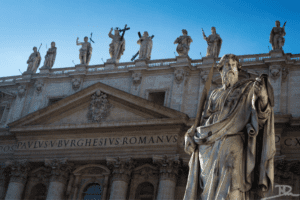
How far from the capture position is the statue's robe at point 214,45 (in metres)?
23.7

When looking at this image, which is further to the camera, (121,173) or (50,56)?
(50,56)

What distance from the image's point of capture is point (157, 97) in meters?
24.5

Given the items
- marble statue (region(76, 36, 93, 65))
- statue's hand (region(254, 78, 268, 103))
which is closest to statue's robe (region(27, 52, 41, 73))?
marble statue (region(76, 36, 93, 65))

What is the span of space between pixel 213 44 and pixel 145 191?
316 inches

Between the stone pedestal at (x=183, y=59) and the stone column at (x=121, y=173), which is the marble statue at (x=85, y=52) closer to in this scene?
the stone pedestal at (x=183, y=59)

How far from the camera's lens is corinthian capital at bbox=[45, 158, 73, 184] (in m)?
22.9

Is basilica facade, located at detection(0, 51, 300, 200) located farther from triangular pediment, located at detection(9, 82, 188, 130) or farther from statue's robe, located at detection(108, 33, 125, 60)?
statue's robe, located at detection(108, 33, 125, 60)

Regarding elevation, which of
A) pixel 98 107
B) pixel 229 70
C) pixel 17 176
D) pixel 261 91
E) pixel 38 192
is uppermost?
pixel 98 107

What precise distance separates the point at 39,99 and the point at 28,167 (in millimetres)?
4301

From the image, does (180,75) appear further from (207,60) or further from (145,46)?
(145,46)

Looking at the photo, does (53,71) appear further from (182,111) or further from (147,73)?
(182,111)

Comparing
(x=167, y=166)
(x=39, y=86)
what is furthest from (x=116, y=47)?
(x=167, y=166)

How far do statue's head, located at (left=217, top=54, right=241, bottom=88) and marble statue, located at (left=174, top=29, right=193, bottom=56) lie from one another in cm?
1857

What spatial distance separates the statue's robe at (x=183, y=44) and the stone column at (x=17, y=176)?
9.53 metres
